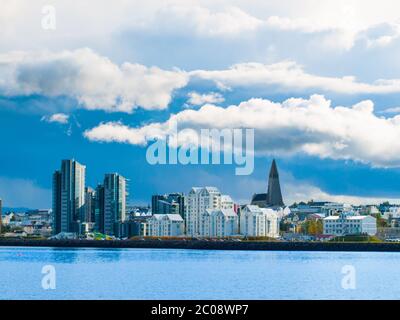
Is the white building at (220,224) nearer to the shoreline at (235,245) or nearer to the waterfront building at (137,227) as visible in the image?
the shoreline at (235,245)

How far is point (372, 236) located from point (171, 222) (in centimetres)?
1963

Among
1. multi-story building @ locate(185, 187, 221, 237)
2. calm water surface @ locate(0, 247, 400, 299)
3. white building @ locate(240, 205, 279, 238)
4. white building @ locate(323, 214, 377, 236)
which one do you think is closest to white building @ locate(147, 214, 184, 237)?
multi-story building @ locate(185, 187, 221, 237)

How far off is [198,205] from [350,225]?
48.2ft

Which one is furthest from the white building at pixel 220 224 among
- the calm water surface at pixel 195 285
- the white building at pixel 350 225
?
the calm water surface at pixel 195 285

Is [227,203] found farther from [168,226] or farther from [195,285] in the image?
[195,285]

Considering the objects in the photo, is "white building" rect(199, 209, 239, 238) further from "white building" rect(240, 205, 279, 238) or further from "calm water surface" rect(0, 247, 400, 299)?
"calm water surface" rect(0, 247, 400, 299)

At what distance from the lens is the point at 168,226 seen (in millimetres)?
84312

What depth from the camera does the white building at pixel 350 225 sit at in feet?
256

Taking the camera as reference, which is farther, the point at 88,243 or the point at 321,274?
the point at 88,243

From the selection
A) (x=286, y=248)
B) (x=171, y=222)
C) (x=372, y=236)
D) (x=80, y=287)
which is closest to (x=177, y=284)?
(x=80, y=287)

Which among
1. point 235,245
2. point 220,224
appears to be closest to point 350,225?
point 220,224
